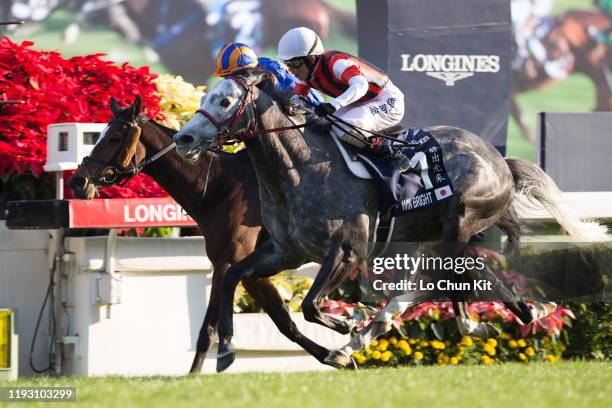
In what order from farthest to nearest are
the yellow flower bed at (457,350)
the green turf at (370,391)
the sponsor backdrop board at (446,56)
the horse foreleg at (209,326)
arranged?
1. the sponsor backdrop board at (446,56)
2. the yellow flower bed at (457,350)
3. the horse foreleg at (209,326)
4. the green turf at (370,391)

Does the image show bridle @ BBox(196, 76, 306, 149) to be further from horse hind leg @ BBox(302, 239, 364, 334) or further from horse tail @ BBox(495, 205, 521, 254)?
horse tail @ BBox(495, 205, 521, 254)

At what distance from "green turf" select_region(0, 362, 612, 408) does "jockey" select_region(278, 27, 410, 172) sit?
144cm

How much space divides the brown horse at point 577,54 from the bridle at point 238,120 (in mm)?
11035

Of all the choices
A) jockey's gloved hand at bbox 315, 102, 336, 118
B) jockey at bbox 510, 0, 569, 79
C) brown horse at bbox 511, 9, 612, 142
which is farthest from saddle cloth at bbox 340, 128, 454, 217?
jockey at bbox 510, 0, 569, 79

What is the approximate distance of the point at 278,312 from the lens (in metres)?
7.79

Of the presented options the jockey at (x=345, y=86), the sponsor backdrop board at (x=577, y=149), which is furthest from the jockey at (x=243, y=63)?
the sponsor backdrop board at (x=577, y=149)

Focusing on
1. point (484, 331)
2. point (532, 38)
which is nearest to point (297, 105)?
point (484, 331)

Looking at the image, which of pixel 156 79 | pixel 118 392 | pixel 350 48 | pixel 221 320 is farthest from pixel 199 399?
pixel 350 48

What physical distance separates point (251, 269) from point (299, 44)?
142 cm

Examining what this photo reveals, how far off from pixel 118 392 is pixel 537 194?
368 centimetres

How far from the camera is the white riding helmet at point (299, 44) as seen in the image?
712cm

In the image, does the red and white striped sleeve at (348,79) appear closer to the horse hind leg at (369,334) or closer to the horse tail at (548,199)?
the horse hind leg at (369,334)

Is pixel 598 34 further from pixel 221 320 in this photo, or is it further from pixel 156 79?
pixel 221 320

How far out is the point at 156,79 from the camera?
9.47 meters
